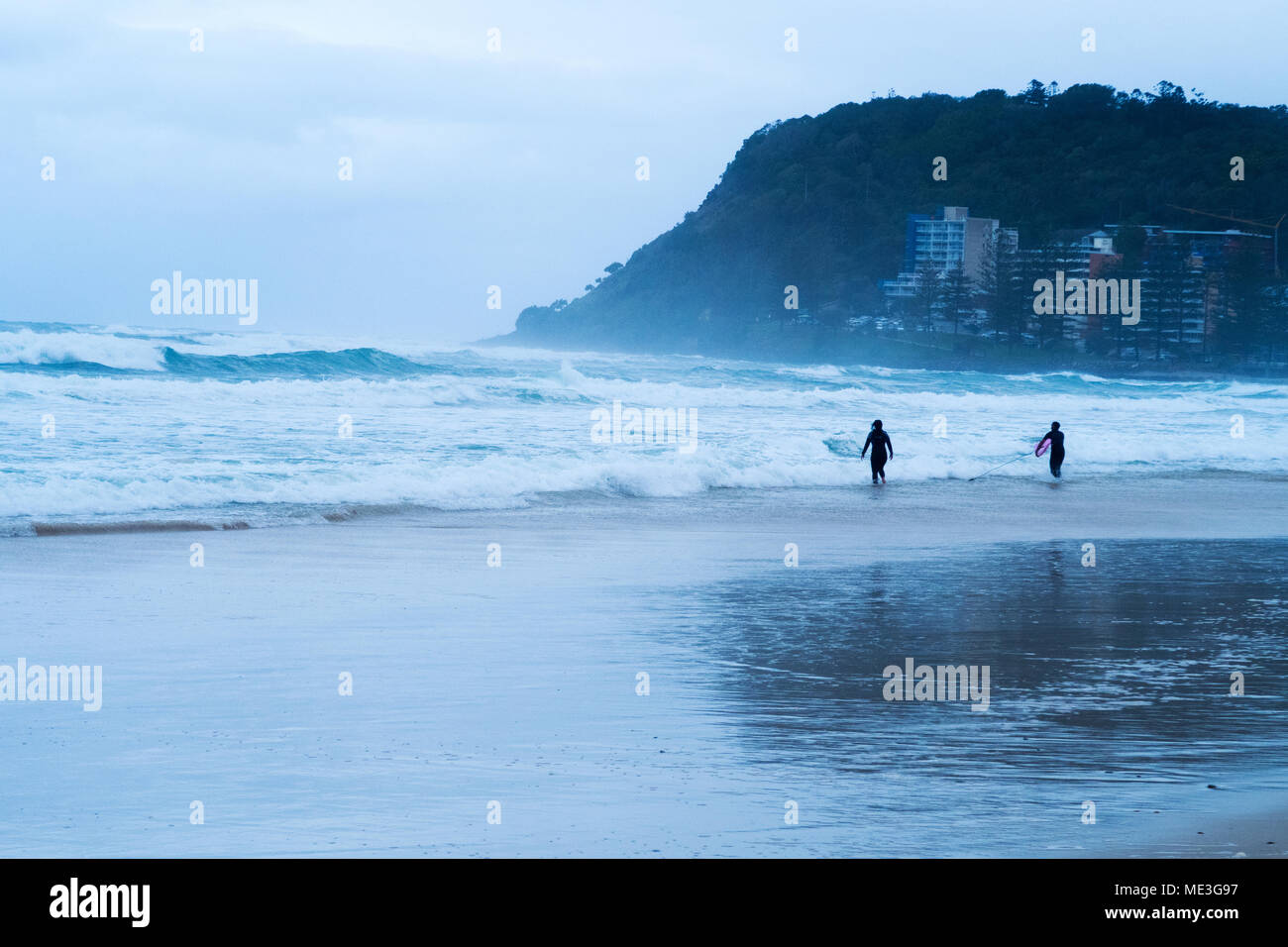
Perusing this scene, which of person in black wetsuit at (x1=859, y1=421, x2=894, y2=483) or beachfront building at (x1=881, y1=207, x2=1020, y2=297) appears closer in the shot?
person in black wetsuit at (x1=859, y1=421, x2=894, y2=483)

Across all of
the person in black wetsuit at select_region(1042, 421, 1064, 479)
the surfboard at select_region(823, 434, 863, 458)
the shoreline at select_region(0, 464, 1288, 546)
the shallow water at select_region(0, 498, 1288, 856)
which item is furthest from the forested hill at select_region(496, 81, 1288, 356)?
the shallow water at select_region(0, 498, 1288, 856)

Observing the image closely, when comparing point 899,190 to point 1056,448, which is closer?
point 1056,448

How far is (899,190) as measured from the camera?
148 meters

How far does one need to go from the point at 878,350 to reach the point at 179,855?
120257 mm

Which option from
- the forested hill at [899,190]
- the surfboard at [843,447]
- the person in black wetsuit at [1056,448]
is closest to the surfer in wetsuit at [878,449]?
the surfboard at [843,447]

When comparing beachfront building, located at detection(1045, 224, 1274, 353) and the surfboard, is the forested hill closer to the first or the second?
beachfront building, located at detection(1045, 224, 1274, 353)

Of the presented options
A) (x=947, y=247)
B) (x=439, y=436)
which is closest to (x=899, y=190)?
(x=947, y=247)

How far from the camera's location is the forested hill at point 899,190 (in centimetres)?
13388

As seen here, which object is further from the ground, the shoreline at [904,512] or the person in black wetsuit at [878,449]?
the person in black wetsuit at [878,449]

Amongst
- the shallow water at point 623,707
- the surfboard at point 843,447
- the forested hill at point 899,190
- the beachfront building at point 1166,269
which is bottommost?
the shallow water at point 623,707

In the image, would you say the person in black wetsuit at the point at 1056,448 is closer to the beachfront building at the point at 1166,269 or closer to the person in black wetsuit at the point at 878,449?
the person in black wetsuit at the point at 878,449

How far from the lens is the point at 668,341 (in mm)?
149000

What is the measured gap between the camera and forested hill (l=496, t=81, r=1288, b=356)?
5271 inches

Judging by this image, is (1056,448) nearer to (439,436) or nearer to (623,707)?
(439,436)
